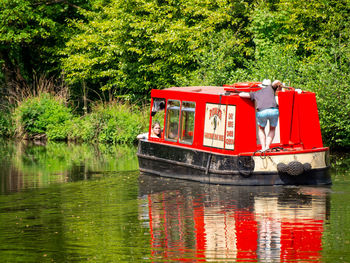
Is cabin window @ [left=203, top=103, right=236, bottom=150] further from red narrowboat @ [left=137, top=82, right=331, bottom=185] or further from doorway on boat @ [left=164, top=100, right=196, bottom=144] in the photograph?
doorway on boat @ [left=164, top=100, right=196, bottom=144]

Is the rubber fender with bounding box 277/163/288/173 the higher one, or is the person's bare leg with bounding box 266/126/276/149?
the person's bare leg with bounding box 266/126/276/149

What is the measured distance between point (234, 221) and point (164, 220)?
46.9 inches

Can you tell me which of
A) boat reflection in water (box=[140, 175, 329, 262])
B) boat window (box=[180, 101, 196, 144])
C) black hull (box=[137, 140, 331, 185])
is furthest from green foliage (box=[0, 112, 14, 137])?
boat reflection in water (box=[140, 175, 329, 262])

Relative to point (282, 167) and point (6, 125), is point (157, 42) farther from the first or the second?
point (282, 167)

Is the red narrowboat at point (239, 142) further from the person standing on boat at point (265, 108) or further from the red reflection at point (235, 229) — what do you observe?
the red reflection at point (235, 229)

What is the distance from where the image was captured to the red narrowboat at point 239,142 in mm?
15523

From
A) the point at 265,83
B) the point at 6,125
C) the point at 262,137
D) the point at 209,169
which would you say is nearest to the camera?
the point at 265,83

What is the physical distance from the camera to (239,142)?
634 inches

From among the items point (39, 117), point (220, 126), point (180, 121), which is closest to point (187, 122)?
point (180, 121)

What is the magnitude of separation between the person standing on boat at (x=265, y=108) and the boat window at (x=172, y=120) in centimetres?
239

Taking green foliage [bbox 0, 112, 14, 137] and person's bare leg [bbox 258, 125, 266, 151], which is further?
green foliage [bbox 0, 112, 14, 137]

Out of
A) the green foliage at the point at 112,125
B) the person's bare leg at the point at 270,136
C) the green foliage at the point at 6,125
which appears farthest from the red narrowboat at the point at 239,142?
the green foliage at the point at 6,125

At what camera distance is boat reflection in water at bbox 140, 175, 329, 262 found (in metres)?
10.1

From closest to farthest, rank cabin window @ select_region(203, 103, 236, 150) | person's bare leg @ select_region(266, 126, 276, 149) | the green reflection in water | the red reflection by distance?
the red reflection, the green reflection in water, person's bare leg @ select_region(266, 126, 276, 149), cabin window @ select_region(203, 103, 236, 150)
